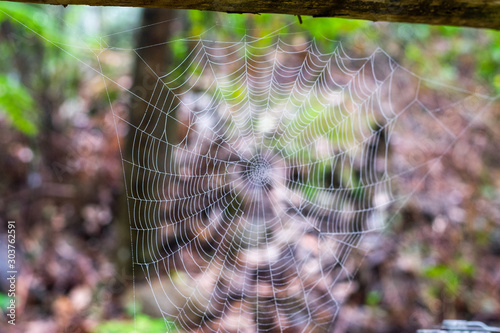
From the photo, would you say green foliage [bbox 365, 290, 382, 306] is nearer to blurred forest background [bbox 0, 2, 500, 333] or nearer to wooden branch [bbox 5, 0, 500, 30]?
blurred forest background [bbox 0, 2, 500, 333]

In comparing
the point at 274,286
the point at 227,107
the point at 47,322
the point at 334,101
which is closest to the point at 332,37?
the point at 334,101

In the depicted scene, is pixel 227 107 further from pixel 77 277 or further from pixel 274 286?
pixel 77 277

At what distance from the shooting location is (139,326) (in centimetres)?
120

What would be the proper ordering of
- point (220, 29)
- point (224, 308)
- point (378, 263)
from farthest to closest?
point (378, 263) → point (220, 29) → point (224, 308)

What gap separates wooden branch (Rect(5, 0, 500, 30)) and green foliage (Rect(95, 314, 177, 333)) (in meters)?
0.79

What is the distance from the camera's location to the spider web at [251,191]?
127 centimetres

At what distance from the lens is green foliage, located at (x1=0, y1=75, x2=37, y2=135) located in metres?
1.49

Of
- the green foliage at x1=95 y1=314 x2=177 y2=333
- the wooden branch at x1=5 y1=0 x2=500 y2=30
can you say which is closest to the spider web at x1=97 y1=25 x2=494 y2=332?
the green foliage at x1=95 y1=314 x2=177 y2=333

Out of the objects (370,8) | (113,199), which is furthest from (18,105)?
(370,8)

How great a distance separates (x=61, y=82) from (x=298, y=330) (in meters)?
1.47

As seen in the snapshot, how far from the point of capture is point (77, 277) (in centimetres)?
162

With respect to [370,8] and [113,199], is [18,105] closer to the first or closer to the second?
[113,199]

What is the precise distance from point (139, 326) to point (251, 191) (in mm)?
559

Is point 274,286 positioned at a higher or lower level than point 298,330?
higher
